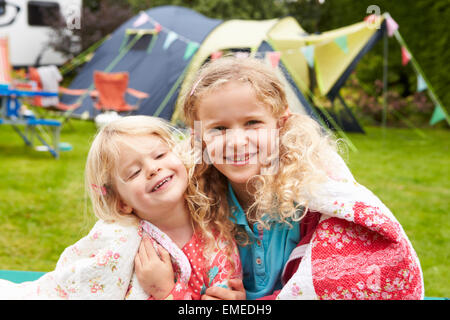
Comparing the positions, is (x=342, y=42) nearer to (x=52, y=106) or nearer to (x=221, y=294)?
(x=52, y=106)

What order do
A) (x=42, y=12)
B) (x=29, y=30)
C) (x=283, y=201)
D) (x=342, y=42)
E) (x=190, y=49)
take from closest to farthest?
(x=283, y=201), (x=342, y=42), (x=190, y=49), (x=42, y=12), (x=29, y=30)

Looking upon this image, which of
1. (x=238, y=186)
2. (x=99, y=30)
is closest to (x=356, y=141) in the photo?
(x=238, y=186)

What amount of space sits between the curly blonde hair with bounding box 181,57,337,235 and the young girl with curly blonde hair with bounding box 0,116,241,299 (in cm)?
9

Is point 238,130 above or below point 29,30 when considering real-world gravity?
above

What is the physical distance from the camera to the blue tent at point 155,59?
24.3 feet

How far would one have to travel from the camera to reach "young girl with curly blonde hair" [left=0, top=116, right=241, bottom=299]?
1556mm

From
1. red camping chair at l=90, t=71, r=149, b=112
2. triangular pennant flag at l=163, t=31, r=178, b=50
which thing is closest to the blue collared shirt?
red camping chair at l=90, t=71, r=149, b=112

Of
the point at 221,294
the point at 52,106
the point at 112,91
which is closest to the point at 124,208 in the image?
the point at 221,294

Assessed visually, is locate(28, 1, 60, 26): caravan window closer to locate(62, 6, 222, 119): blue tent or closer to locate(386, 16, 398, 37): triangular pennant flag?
locate(62, 6, 222, 119): blue tent

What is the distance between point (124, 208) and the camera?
1646mm

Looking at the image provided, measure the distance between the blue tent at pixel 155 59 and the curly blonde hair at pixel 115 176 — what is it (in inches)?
212

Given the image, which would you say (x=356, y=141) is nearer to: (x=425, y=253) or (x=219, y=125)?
(x=425, y=253)

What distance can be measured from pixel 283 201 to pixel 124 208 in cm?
52
